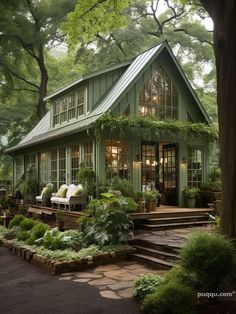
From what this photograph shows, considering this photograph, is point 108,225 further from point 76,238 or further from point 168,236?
point 168,236

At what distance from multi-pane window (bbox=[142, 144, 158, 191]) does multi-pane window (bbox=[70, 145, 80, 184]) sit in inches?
93.7

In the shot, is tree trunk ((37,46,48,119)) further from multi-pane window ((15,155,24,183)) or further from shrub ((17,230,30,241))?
shrub ((17,230,30,241))

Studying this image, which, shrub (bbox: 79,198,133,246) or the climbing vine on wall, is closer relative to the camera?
shrub (bbox: 79,198,133,246)

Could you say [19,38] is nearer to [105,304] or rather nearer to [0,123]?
[0,123]

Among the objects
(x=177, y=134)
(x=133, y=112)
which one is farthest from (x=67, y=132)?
(x=177, y=134)

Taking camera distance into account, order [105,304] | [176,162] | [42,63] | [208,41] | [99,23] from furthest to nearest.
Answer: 1. [42,63]
2. [208,41]
3. [176,162]
4. [99,23]
5. [105,304]

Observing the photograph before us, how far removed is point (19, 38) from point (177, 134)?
15.0 metres

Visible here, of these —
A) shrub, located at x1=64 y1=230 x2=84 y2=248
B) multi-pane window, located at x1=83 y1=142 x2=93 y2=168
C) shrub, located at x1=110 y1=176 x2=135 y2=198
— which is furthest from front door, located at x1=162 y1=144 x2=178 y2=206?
shrub, located at x1=64 y1=230 x2=84 y2=248

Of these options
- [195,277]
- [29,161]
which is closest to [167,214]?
[195,277]

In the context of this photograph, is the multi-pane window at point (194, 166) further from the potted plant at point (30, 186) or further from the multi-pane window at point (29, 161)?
the multi-pane window at point (29, 161)

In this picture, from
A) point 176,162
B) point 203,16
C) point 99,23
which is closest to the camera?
point 99,23

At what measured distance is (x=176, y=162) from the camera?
41.4ft

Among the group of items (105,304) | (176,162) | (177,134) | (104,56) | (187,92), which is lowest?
(105,304)

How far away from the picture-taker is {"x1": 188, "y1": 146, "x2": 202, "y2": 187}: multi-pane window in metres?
12.9
